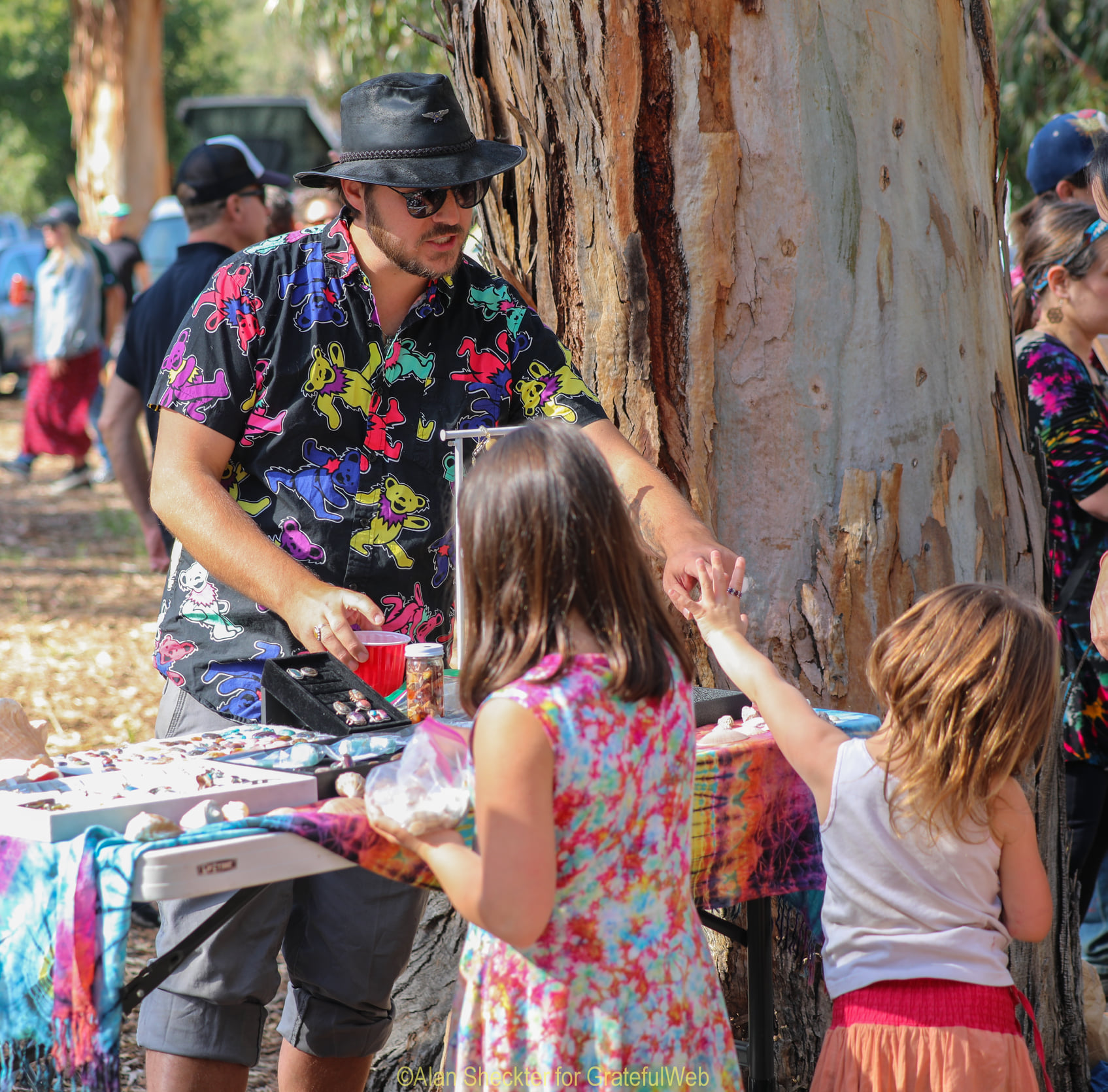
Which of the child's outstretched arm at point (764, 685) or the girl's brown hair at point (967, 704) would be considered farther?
the child's outstretched arm at point (764, 685)

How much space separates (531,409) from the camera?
2.93 metres

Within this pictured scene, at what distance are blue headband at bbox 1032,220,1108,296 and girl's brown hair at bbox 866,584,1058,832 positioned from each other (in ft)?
5.90

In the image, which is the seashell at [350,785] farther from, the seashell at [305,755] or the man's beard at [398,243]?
the man's beard at [398,243]

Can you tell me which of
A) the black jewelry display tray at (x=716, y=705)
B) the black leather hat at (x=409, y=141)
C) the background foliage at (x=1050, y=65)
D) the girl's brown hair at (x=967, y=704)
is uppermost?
the background foliage at (x=1050, y=65)

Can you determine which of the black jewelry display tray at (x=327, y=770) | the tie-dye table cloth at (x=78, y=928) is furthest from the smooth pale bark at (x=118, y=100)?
the tie-dye table cloth at (x=78, y=928)

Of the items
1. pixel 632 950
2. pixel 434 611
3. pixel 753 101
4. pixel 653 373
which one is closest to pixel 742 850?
pixel 632 950

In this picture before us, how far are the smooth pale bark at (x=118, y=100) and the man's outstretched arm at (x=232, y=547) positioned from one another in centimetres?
1391

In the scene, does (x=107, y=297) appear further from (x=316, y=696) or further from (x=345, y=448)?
(x=316, y=696)

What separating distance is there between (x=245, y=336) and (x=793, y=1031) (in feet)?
6.69

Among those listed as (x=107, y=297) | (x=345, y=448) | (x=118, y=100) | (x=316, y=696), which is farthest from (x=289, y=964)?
(x=118, y=100)

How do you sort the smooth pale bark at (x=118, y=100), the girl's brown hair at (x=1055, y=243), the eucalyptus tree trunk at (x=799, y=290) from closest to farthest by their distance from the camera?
the eucalyptus tree trunk at (x=799, y=290)
the girl's brown hair at (x=1055, y=243)
the smooth pale bark at (x=118, y=100)

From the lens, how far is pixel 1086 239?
373 centimetres

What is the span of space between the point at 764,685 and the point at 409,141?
1280 millimetres

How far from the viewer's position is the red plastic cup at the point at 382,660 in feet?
7.98
